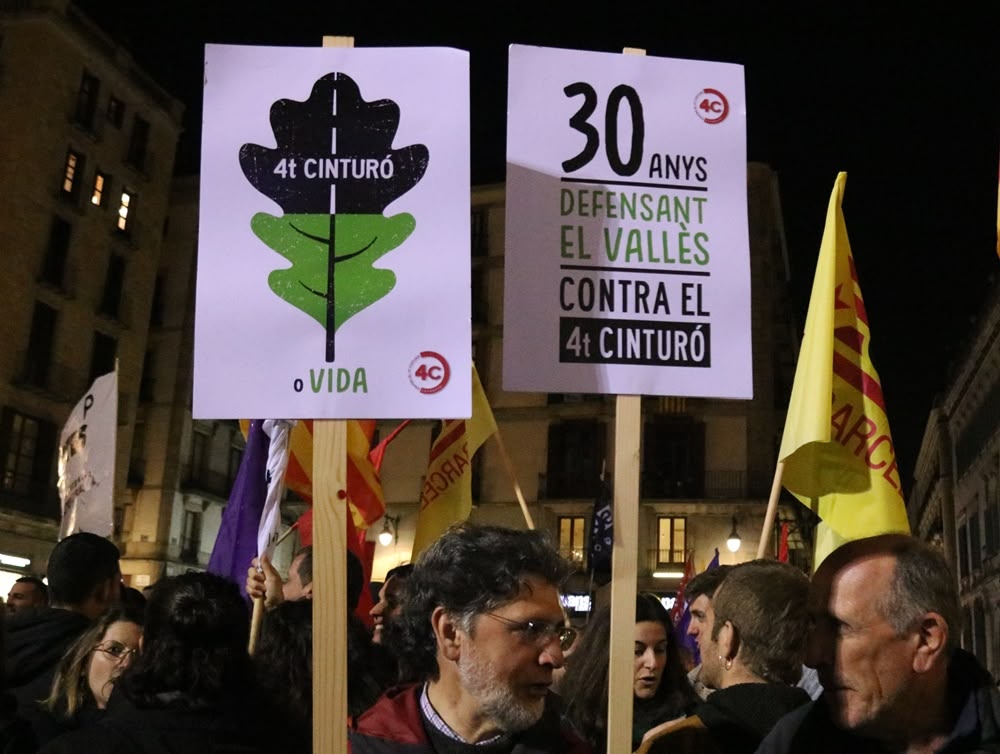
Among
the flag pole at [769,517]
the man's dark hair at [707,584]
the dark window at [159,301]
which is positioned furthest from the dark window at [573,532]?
the flag pole at [769,517]

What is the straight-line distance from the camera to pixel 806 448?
4.98m

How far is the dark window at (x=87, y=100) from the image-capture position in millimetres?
32719

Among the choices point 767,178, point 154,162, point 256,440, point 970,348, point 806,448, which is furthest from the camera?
point 970,348

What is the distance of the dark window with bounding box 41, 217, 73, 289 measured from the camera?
31.7 meters

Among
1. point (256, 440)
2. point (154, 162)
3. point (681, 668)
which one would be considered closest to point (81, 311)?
point (154, 162)

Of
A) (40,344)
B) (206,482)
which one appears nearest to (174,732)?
(40,344)

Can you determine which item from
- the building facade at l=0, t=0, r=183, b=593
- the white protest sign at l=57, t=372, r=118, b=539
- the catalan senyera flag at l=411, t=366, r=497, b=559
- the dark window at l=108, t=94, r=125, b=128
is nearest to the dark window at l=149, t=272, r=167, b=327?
the building facade at l=0, t=0, r=183, b=593

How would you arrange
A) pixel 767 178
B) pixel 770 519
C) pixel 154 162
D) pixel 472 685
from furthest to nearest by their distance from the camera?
pixel 767 178, pixel 154 162, pixel 770 519, pixel 472 685

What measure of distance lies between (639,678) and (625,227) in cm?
210

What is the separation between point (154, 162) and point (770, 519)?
35.1 meters

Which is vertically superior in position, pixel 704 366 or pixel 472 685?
pixel 704 366

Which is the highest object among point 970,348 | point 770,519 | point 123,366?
point 970,348

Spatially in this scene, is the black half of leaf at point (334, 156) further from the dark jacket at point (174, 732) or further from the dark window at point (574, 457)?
the dark window at point (574, 457)

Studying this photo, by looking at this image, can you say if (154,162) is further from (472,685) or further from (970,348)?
(472,685)
